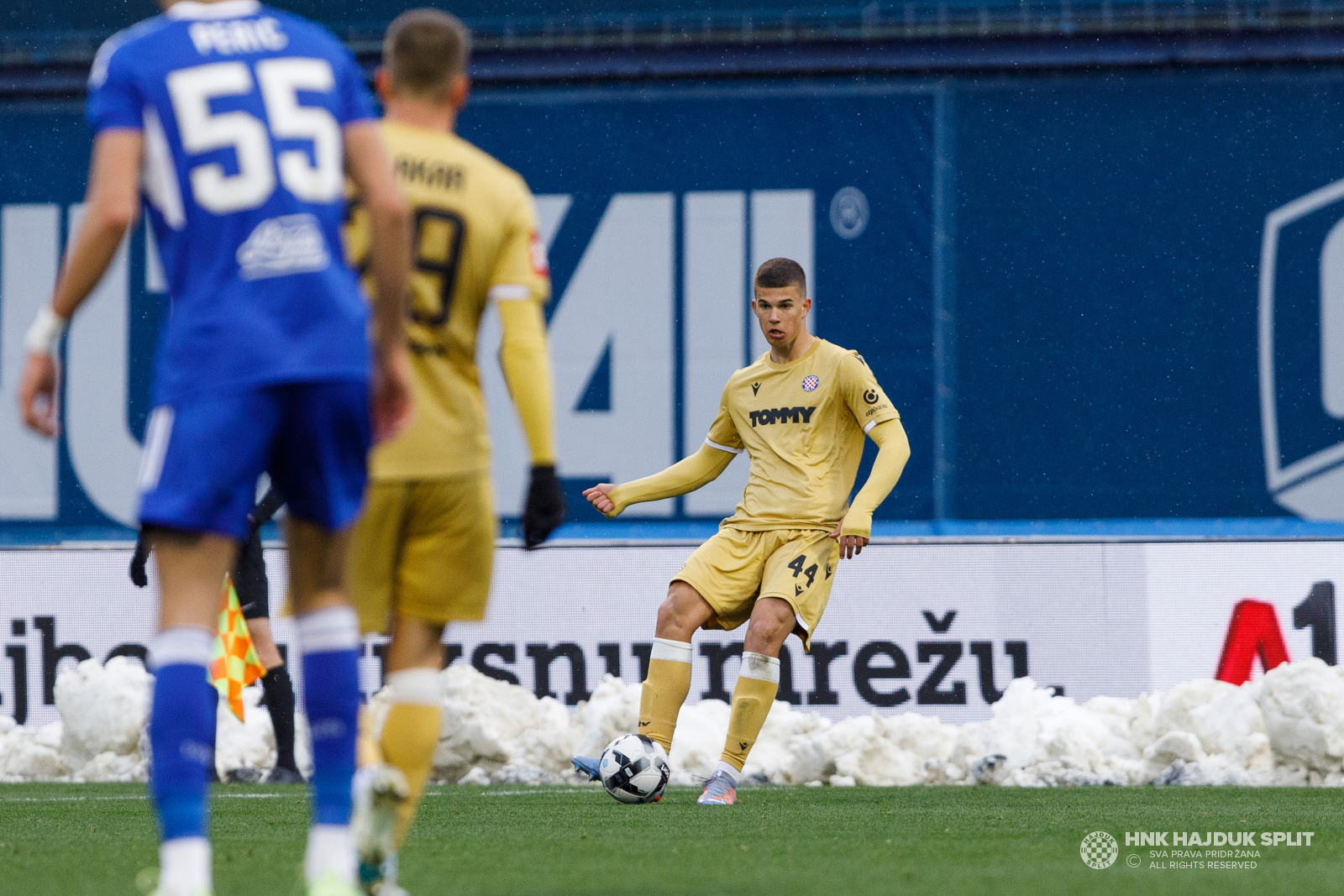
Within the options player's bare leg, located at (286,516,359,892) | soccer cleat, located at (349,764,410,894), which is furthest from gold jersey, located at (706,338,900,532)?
player's bare leg, located at (286,516,359,892)

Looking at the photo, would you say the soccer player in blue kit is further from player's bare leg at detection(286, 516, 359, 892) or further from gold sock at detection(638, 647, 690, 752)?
gold sock at detection(638, 647, 690, 752)

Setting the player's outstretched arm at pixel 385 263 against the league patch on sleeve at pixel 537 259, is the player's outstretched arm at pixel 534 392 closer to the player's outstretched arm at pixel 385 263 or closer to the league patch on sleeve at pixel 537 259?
the league patch on sleeve at pixel 537 259

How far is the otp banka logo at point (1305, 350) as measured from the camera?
463 inches

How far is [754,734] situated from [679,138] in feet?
19.8

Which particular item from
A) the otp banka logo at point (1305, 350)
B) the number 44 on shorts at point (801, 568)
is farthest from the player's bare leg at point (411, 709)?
→ the otp banka logo at point (1305, 350)

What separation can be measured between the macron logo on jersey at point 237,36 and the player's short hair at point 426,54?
0.58 meters

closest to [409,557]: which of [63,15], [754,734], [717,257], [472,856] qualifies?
[472,856]

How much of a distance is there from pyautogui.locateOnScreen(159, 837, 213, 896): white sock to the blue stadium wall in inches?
340

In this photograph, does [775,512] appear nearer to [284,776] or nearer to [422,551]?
[284,776]

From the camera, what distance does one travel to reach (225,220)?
3285 mm

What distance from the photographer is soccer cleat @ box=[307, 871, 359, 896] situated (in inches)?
126

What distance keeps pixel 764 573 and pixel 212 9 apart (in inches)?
171

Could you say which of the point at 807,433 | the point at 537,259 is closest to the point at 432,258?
the point at 537,259

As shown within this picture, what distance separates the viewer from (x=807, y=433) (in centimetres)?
755
